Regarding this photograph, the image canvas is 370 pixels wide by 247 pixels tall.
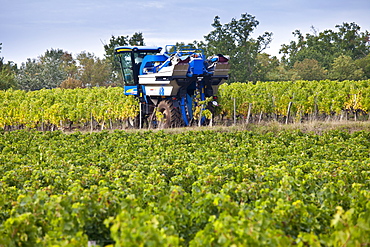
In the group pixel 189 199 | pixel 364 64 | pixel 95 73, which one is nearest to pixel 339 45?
pixel 364 64

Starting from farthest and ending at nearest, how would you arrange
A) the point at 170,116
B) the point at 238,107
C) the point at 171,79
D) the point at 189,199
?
the point at 238,107 < the point at 170,116 < the point at 171,79 < the point at 189,199

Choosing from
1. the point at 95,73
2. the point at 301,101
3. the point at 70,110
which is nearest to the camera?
the point at 301,101

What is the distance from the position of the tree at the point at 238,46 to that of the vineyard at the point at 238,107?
22174 millimetres

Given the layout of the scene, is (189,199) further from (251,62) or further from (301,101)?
(251,62)

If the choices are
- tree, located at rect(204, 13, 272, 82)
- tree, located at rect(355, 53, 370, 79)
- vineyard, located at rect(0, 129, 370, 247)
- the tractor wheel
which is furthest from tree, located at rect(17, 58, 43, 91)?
vineyard, located at rect(0, 129, 370, 247)

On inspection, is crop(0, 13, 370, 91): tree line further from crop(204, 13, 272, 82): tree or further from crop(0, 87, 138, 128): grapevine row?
crop(0, 87, 138, 128): grapevine row

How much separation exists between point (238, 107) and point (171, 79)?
4584 millimetres

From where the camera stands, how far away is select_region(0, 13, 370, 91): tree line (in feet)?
143

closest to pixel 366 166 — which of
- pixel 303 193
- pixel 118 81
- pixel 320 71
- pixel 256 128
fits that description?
pixel 303 193

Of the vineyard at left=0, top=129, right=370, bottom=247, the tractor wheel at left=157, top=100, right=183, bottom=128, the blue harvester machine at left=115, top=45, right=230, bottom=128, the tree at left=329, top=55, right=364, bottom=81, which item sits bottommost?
the vineyard at left=0, top=129, right=370, bottom=247

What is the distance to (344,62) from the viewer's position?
44344 millimetres

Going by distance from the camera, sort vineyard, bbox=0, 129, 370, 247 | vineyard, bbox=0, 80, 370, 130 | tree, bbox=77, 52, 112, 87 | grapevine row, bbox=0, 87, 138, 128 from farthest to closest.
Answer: tree, bbox=77, 52, 112, 87, grapevine row, bbox=0, 87, 138, 128, vineyard, bbox=0, 80, 370, 130, vineyard, bbox=0, 129, 370, 247

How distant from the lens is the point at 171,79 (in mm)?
15211

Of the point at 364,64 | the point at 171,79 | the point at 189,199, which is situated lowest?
the point at 189,199
